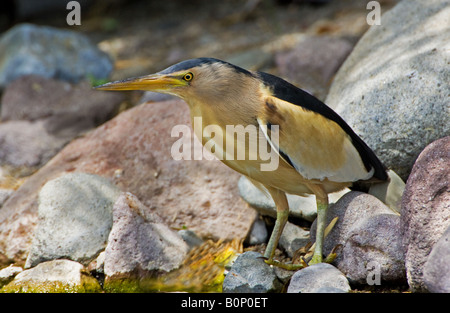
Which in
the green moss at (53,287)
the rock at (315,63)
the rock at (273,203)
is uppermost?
the rock at (315,63)

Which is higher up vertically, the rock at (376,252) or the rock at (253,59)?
the rock at (253,59)

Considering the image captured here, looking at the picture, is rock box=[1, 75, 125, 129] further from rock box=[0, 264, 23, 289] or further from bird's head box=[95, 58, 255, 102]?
bird's head box=[95, 58, 255, 102]

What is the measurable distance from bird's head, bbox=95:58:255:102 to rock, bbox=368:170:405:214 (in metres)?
1.42

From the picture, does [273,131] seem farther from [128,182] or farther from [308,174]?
[128,182]

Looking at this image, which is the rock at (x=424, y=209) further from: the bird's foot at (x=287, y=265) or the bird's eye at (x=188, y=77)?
the bird's eye at (x=188, y=77)

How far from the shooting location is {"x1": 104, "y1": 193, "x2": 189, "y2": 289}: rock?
4.09 m

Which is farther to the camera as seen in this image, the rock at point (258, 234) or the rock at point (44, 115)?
the rock at point (44, 115)

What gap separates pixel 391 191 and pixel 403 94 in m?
0.78

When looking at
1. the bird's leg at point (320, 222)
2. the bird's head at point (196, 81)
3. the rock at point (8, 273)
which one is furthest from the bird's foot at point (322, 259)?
the rock at point (8, 273)

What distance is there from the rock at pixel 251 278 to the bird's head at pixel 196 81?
3.86ft

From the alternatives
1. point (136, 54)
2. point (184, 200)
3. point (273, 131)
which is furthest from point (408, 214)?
point (136, 54)

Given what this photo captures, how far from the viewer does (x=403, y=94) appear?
4.48 m

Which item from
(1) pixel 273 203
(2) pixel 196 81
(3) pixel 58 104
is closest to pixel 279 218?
(1) pixel 273 203

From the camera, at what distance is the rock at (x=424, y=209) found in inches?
135
